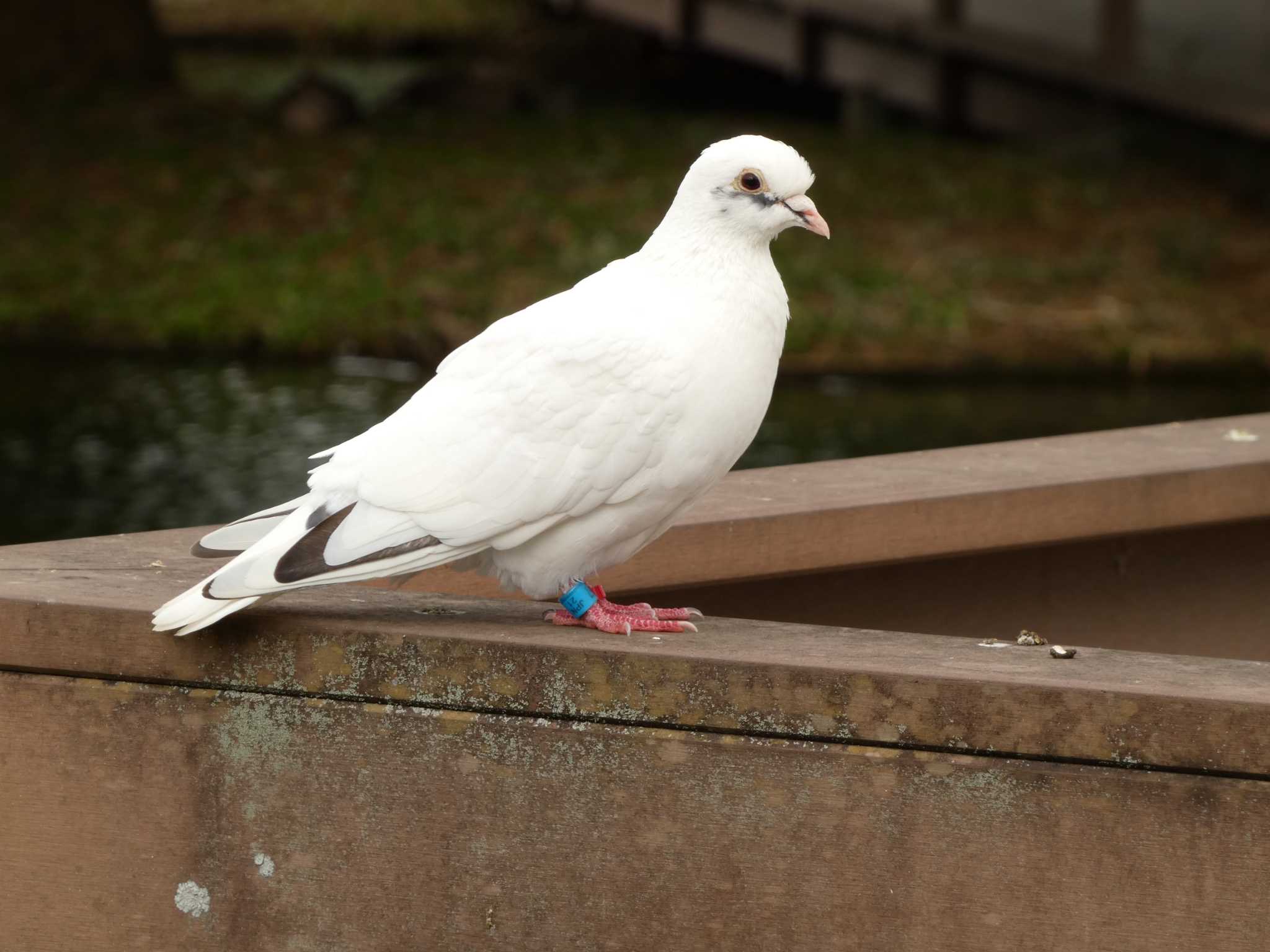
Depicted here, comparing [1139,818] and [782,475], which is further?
[782,475]

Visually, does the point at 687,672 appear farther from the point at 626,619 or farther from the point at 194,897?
the point at 194,897

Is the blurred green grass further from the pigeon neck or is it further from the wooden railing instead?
the wooden railing

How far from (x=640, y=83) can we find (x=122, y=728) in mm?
14366

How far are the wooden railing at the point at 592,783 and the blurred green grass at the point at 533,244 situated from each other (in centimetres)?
629

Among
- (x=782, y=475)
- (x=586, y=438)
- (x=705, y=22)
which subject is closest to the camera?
Answer: (x=586, y=438)

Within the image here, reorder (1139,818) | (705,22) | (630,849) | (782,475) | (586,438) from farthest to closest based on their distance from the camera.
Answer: (705,22), (782,475), (586,438), (630,849), (1139,818)

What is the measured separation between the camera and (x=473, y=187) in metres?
11.5

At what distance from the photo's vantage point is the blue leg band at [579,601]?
2.99 metres

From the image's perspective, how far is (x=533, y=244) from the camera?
409 inches

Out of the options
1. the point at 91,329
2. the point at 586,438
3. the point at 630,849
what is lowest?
the point at 630,849

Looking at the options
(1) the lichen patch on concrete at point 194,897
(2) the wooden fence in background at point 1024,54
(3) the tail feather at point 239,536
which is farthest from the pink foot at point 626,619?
(2) the wooden fence in background at point 1024,54

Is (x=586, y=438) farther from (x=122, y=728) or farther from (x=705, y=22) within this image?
(x=705, y=22)

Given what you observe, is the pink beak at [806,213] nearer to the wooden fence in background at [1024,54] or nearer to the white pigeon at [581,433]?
the white pigeon at [581,433]

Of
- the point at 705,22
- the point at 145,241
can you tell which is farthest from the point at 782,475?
the point at 705,22
